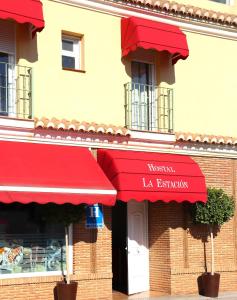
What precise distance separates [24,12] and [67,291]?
6703 millimetres

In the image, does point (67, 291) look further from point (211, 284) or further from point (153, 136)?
point (153, 136)

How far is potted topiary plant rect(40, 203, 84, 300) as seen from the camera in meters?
14.4

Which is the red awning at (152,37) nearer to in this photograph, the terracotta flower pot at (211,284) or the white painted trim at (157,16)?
the white painted trim at (157,16)

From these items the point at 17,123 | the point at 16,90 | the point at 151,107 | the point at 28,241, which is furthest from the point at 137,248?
the point at 16,90

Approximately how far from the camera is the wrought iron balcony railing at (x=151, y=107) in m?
17.2

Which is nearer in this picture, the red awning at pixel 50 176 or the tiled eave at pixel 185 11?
the red awning at pixel 50 176

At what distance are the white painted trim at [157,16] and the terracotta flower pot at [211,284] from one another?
24.0ft

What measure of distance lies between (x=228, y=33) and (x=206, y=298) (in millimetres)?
8229

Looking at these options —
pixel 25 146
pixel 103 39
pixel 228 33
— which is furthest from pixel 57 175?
pixel 228 33

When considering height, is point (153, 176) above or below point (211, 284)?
above

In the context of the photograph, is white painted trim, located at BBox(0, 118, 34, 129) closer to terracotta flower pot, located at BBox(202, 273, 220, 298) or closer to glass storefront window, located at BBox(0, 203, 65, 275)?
glass storefront window, located at BBox(0, 203, 65, 275)

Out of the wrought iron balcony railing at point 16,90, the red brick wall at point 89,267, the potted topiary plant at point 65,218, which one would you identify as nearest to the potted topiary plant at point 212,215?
the red brick wall at point 89,267

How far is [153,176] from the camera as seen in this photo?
52.0 feet

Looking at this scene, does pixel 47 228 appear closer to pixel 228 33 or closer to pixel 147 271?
pixel 147 271
